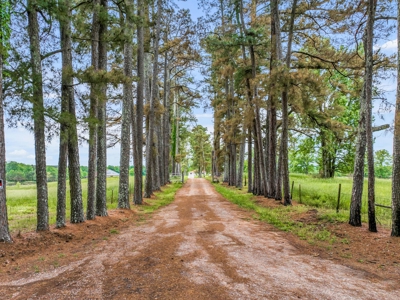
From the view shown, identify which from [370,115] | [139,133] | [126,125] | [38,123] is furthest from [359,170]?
[139,133]

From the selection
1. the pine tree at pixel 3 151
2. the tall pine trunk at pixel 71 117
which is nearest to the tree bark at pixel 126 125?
the tall pine trunk at pixel 71 117

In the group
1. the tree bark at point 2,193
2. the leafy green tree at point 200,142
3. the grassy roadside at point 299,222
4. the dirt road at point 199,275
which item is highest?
the leafy green tree at point 200,142

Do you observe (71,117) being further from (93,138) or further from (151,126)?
(151,126)

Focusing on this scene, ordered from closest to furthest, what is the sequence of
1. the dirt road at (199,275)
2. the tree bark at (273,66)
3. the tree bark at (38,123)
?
the dirt road at (199,275)
the tree bark at (38,123)
the tree bark at (273,66)

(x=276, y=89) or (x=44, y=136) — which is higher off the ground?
(x=276, y=89)

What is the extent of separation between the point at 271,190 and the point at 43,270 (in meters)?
12.1

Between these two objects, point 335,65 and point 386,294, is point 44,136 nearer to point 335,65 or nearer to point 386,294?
point 386,294

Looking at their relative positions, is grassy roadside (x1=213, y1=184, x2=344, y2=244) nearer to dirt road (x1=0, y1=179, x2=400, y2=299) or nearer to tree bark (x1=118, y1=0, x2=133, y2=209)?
dirt road (x1=0, y1=179, x2=400, y2=299)

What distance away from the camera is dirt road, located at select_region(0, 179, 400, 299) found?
3.61 meters

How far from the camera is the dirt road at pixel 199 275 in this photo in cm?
361

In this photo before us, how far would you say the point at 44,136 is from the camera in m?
6.69

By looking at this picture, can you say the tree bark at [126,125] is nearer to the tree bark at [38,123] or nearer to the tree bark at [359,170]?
the tree bark at [38,123]

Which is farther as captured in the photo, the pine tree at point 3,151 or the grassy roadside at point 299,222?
the grassy roadside at point 299,222

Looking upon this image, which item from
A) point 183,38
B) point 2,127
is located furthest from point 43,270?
point 183,38
